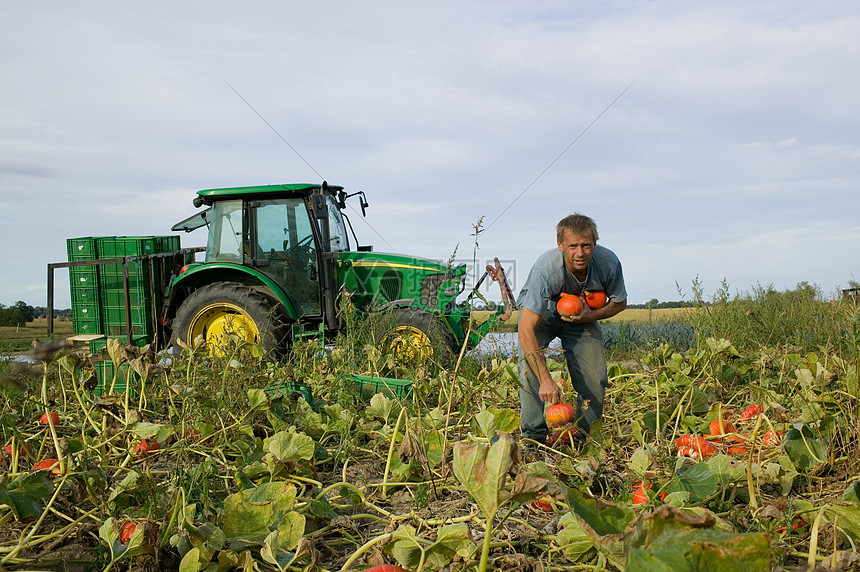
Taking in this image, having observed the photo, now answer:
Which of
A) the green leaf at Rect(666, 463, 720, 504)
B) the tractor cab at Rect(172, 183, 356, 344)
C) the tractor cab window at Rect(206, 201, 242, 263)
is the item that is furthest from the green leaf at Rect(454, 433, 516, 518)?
the tractor cab window at Rect(206, 201, 242, 263)

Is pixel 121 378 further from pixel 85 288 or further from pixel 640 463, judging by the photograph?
pixel 85 288

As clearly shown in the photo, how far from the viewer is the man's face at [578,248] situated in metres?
3.34

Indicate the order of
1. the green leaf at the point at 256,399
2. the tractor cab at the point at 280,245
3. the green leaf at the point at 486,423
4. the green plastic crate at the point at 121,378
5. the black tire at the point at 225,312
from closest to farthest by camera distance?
the green leaf at the point at 486,423 < the green leaf at the point at 256,399 < the green plastic crate at the point at 121,378 < the black tire at the point at 225,312 < the tractor cab at the point at 280,245

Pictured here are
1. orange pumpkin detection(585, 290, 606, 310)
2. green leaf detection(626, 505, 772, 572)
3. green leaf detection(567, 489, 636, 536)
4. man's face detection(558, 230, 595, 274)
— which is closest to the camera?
green leaf detection(626, 505, 772, 572)

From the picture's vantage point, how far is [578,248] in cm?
335

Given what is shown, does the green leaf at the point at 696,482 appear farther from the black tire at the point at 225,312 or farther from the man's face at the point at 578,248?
the black tire at the point at 225,312

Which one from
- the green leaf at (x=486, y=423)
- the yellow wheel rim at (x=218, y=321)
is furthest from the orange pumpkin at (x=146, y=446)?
the yellow wheel rim at (x=218, y=321)

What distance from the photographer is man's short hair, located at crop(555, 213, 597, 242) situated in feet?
11.1

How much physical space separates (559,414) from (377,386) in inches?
43.7

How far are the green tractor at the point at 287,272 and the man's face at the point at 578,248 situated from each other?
10.3ft

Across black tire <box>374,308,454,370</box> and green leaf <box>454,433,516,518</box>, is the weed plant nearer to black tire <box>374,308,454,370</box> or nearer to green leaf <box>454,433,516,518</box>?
black tire <box>374,308,454,370</box>

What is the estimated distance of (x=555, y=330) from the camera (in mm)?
3793

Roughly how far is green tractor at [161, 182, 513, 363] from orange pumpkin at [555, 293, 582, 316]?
2.98 metres

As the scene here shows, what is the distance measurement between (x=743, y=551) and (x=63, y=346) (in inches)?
99.2
